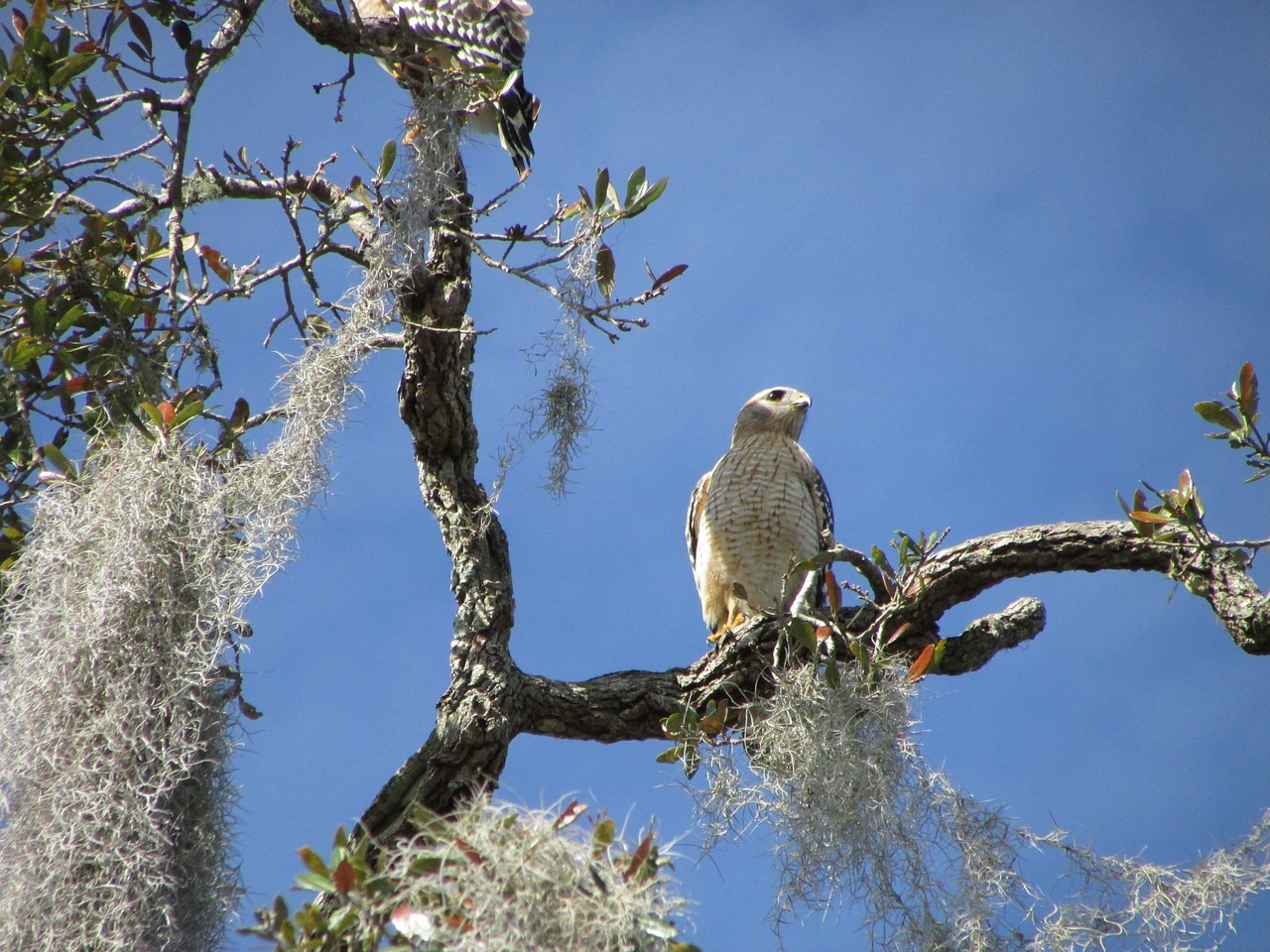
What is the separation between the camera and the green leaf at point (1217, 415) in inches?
114

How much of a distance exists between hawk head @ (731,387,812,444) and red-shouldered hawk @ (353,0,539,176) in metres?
1.83

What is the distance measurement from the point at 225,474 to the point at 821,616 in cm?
165

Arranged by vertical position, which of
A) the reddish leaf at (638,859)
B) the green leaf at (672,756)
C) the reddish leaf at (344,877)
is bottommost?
the reddish leaf at (638,859)

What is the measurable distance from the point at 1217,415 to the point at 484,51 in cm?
244

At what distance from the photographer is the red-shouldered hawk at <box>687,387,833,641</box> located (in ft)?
16.2

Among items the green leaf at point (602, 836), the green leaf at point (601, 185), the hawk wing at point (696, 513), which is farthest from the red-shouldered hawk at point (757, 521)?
the green leaf at point (602, 836)

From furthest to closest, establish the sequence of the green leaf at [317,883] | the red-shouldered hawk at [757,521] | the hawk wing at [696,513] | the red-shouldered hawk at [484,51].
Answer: the hawk wing at [696,513] → the red-shouldered hawk at [757,521] → the red-shouldered hawk at [484,51] → the green leaf at [317,883]

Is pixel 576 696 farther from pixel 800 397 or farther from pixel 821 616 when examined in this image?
pixel 800 397

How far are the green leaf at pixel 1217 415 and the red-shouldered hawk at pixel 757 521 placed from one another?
1.97m

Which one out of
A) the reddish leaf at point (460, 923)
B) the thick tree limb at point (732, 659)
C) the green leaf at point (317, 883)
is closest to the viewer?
the reddish leaf at point (460, 923)

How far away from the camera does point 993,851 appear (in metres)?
2.82

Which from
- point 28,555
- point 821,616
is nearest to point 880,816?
point 821,616

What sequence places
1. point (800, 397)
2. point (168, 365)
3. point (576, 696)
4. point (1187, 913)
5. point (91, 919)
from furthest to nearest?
point (800, 397) → point (576, 696) → point (168, 365) → point (1187, 913) → point (91, 919)

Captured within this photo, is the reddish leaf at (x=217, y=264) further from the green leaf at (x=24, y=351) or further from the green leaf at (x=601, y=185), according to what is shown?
the green leaf at (x=601, y=185)
